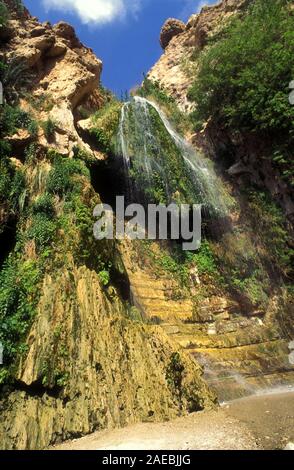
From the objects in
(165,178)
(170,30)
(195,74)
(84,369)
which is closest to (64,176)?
(84,369)

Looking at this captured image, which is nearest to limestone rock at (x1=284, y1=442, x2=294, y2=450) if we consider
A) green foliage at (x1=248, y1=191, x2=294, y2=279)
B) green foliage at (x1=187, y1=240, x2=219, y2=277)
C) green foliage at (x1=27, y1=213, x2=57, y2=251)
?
green foliage at (x1=27, y1=213, x2=57, y2=251)

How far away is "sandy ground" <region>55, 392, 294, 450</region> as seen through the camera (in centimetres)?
551

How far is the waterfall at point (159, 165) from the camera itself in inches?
603

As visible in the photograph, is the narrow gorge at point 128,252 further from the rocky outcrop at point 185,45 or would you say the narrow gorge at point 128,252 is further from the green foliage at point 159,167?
the rocky outcrop at point 185,45

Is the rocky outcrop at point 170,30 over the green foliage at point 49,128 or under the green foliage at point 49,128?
over

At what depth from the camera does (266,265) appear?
1508cm

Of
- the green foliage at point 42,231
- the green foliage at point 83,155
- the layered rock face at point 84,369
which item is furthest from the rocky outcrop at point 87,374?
the green foliage at point 83,155

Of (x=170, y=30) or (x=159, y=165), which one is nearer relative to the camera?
(x=159, y=165)

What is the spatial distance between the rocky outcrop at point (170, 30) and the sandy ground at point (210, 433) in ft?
102

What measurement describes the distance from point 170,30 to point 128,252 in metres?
26.1

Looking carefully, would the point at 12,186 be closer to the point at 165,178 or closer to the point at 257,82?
the point at 165,178

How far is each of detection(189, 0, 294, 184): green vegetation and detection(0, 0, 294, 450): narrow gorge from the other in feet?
0.34

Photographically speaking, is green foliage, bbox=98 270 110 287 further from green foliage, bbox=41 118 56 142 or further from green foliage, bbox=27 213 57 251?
green foliage, bbox=41 118 56 142

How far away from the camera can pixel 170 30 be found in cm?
3206
